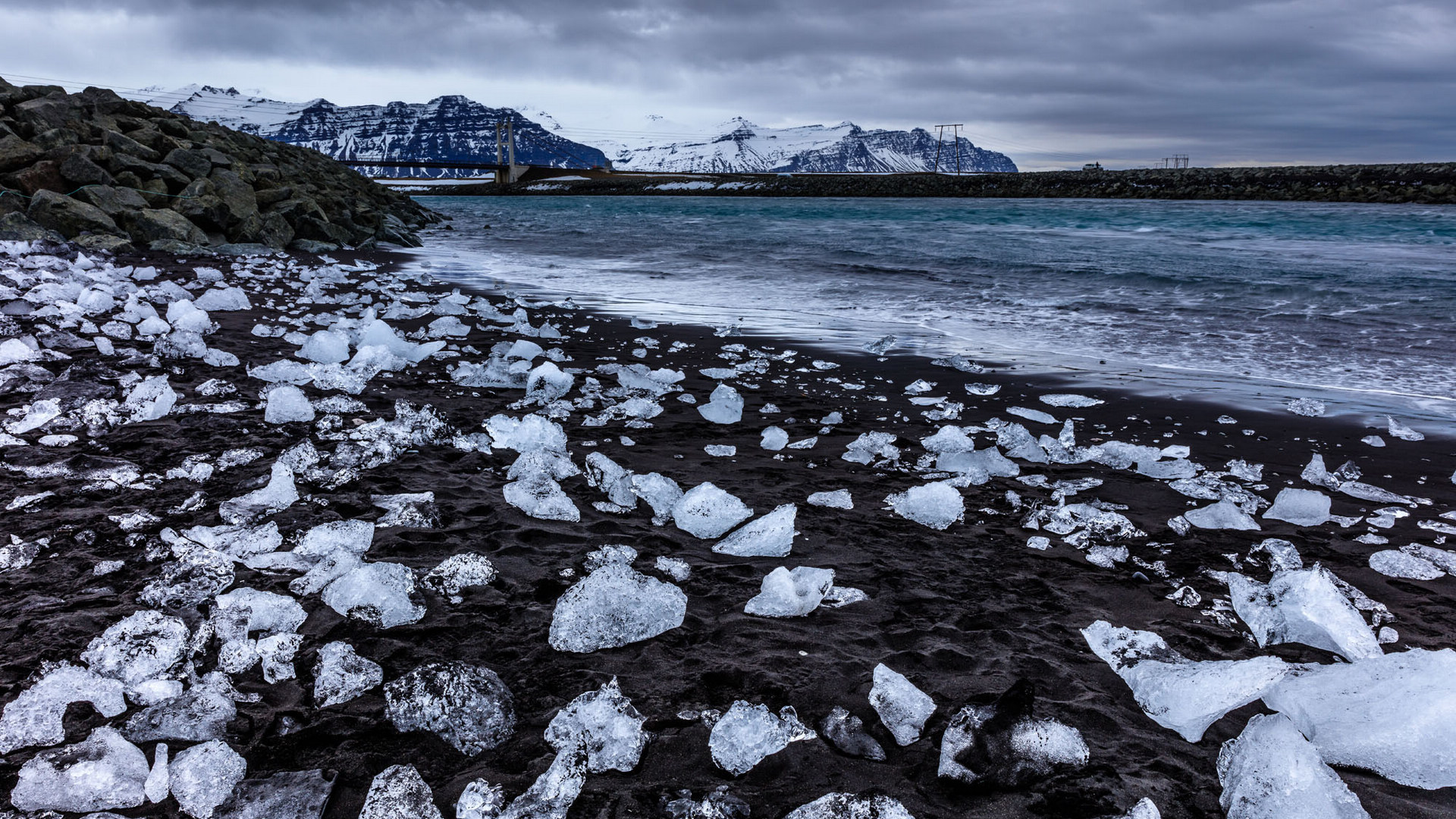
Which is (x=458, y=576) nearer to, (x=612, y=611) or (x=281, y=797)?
(x=612, y=611)

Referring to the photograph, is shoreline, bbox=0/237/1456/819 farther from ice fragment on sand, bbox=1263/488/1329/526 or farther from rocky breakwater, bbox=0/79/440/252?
rocky breakwater, bbox=0/79/440/252

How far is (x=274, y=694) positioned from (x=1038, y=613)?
69.2 inches

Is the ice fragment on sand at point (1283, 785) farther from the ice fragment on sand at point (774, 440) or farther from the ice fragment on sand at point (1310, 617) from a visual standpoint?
the ice fragment on sand at point (774, 440)

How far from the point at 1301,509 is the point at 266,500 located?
3.35 metres

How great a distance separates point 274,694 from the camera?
4.89 ft

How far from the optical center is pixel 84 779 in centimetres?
121

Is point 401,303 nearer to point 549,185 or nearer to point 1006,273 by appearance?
point 1006,273

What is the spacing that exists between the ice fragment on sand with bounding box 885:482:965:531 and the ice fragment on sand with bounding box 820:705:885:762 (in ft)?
3.38

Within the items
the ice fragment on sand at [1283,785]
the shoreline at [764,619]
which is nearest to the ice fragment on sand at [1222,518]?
the shoreline at [764,619]

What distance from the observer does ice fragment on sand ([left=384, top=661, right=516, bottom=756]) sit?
1.38m

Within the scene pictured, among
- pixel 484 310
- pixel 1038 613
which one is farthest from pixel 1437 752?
pixel 484 310

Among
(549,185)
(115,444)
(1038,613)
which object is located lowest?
(1038,613)

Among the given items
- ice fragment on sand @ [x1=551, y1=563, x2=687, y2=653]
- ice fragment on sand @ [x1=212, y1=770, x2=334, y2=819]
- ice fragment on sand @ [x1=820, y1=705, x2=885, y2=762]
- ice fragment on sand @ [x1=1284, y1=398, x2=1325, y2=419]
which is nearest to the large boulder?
ice fragment on sand @ [x1=551, y1=563, x2=687, y2=653]

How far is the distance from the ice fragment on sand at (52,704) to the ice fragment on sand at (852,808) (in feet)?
4.30
